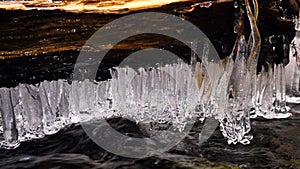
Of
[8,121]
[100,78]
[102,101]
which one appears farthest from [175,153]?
[8,121]

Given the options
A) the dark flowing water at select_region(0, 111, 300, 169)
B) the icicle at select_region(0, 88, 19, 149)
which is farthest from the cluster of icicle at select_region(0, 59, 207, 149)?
the dark flowing water at select_region(0, 111, 300, 169)

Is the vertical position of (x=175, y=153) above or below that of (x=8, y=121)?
below

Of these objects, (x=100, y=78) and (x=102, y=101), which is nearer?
(x=100, y=78)

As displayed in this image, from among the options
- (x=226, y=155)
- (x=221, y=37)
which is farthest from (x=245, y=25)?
(x=226, y=155)

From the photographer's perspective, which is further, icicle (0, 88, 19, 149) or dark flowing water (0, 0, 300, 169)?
icicle (0, 88, 19, 149)

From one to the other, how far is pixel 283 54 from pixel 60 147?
2.22 m

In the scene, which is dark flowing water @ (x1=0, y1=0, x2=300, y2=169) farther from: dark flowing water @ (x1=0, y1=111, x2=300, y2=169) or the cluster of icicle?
the cluster of icicle

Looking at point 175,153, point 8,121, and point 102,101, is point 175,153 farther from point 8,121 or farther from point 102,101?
point 8,121

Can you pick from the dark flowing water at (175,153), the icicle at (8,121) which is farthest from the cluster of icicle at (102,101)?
the dark flowing water at (175,153)

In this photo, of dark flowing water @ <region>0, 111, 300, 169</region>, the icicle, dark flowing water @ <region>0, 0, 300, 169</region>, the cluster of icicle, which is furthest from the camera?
the cluster of icicle

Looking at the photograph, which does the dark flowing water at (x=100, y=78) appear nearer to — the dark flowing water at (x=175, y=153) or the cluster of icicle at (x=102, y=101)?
the dark flowing water at (x=175, y=153)

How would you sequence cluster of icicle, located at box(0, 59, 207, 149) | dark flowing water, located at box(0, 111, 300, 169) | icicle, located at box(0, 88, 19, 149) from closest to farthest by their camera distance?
dark flowing water, located at box(0, 111, 300, 169), icicle, located at box(0, 88, 19, 149), cluster of icicle, located at box(0, 59, 207, 149)

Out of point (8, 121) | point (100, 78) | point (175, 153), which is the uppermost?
point (100, 78)

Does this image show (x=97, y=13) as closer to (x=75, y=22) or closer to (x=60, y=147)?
(x=75, y=22)
